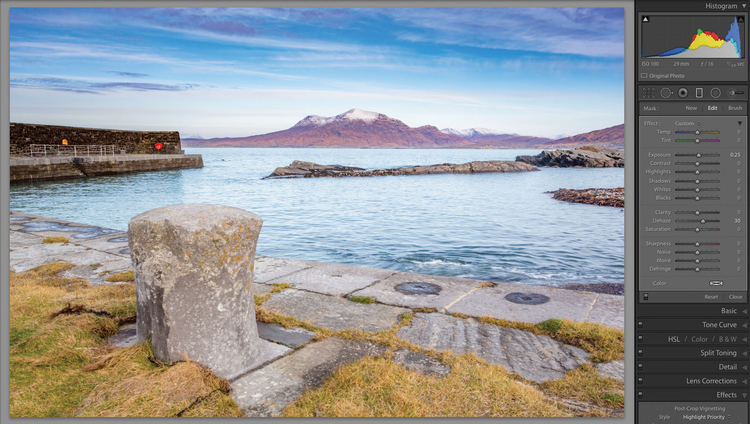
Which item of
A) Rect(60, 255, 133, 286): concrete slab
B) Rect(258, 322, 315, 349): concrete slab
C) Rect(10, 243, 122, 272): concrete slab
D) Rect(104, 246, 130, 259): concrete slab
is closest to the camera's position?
Rect(258, 322, 315, 349): concrete slab

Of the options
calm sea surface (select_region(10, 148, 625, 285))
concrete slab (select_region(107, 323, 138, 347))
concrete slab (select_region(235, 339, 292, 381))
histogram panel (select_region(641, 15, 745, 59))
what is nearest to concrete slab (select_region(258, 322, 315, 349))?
concrete slab (select_region(235, 339, 292, 381))

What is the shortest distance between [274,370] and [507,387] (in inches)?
65.3

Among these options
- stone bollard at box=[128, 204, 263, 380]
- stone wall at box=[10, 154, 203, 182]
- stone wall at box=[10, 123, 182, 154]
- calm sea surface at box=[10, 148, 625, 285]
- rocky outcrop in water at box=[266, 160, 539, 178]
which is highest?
stone wall at box=[10, 123, 182, 154]

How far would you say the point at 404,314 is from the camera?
4.90 meters

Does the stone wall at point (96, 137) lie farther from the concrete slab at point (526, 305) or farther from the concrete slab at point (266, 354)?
the concrete slab at point (526, 305)

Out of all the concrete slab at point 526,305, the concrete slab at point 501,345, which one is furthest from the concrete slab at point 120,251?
the concrete slab at point 526,305

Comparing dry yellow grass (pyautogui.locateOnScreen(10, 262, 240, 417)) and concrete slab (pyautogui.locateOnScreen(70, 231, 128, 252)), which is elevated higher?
concrete slab (pyautogui.locateOnScreen(70, 231, 128, 252))

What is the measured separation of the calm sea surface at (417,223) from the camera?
11.3 meters

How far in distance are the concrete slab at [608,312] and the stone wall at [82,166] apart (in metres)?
36.3

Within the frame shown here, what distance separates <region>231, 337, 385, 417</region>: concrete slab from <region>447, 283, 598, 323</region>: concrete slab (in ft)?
5.26

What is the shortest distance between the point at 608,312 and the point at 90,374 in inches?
190

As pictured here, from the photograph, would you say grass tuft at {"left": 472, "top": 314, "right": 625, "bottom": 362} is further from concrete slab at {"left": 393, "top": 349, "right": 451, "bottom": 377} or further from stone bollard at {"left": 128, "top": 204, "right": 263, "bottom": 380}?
stone bollard at {"left": 128, "top": 204, "right": 263, "bottom": 380}

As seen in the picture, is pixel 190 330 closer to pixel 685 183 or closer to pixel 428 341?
pixel 428 341

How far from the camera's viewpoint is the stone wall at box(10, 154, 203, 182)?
32.1 m
